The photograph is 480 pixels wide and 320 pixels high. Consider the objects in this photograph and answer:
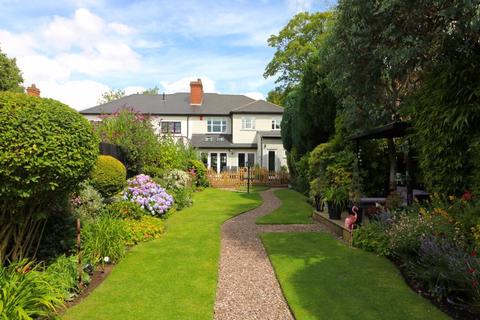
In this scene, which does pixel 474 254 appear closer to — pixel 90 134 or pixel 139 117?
pixel 90 134

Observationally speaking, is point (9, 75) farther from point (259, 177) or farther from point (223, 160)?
point (259, 177)

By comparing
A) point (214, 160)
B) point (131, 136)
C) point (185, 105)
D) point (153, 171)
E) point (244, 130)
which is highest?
point (185, 105)

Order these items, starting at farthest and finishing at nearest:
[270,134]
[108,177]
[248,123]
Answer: [248,123], [270,134], [108,177]

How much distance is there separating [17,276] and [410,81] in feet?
29.0

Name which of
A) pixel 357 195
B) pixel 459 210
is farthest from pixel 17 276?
pixel 357 195

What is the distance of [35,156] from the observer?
14.6 feet

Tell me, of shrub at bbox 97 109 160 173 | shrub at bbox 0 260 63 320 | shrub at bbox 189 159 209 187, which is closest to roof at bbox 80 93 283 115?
shrub at bbox 189 159 209 187

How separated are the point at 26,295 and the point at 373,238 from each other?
6387 mm

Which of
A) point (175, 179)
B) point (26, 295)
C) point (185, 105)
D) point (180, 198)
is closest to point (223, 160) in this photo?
point (185, 105)

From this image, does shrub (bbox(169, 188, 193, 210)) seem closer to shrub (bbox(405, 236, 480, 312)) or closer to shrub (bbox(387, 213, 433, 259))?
shrub (bbox(387, 213, 433, 259))

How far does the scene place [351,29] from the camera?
7402mm

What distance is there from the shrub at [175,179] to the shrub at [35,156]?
10571 millimetres

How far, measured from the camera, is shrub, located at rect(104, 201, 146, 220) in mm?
9750

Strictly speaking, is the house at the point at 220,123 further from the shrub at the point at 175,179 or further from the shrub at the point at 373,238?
the shrub at the point at 373,238
